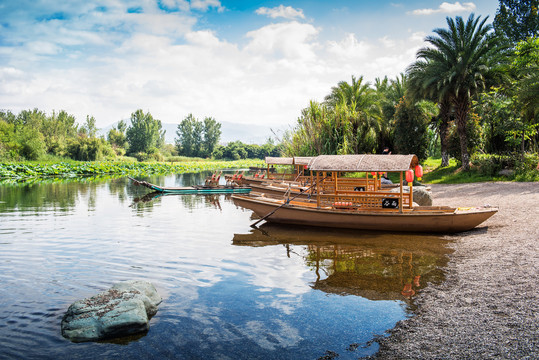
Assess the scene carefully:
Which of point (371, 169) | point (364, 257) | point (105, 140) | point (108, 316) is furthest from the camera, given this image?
point (105, 140)

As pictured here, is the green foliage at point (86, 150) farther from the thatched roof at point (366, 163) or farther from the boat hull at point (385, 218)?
the thatched roof at point (366, 163)

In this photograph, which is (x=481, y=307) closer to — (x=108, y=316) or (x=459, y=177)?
(x=108, y=316)

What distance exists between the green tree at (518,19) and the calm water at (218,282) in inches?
1655

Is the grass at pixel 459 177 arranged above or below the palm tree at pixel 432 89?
below

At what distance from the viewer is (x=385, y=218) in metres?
13.5

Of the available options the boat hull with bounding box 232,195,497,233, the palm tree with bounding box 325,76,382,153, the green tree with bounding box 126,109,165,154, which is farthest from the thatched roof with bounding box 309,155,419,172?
the green tree with bounding box 126,109,165,154

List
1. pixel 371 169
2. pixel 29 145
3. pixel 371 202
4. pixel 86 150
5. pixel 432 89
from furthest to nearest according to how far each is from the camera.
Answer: pixel 86 150, pixel 29 145, pixel 432 89, pixel 371 202, pixel 371 169

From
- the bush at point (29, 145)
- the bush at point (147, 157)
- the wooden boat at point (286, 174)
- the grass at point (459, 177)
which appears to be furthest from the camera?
the bush at point (147, 157)

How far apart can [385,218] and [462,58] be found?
61.8 ft

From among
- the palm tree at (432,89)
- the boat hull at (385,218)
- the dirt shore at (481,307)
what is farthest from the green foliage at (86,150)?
the dirt shore at (481,307)

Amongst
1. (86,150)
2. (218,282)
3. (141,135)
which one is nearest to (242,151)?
(141,135)

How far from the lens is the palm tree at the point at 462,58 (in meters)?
26.5

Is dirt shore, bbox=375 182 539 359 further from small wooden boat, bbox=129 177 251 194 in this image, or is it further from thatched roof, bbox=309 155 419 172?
small wooden boat, bbox=129 177 251 194

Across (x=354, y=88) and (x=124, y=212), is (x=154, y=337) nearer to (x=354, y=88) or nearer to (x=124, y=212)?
(x=124, y=212)
